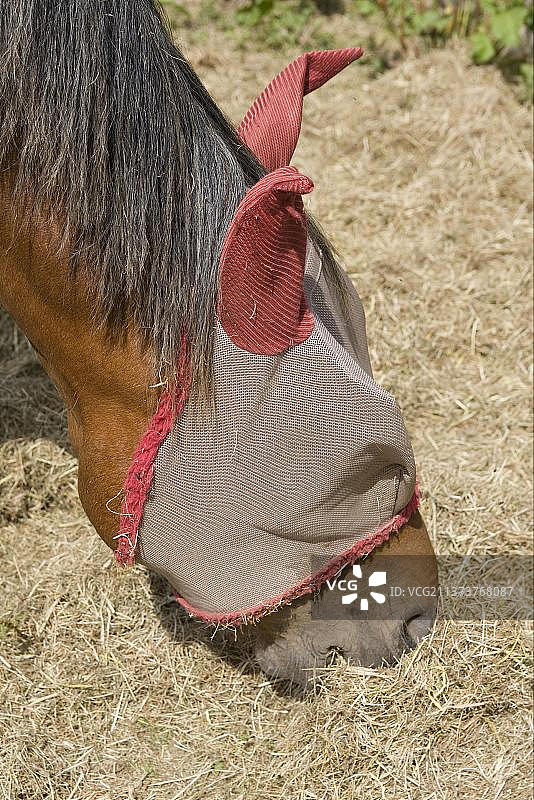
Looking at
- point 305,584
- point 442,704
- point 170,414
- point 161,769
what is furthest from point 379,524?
point 161,769

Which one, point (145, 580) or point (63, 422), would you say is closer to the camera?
point (145, 580)

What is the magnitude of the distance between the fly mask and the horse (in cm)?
4

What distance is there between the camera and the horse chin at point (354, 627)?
151 cm

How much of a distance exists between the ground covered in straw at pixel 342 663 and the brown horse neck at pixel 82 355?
0.61m

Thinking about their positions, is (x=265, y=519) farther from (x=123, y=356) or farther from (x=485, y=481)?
(x=485, y=481)

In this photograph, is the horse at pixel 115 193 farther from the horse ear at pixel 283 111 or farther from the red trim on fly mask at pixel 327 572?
the red trim on fly mask at pixel 327 572

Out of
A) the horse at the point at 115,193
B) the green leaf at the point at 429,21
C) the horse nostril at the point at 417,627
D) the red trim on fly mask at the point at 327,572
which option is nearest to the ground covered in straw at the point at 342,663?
the horse nostril at the point at 417,627

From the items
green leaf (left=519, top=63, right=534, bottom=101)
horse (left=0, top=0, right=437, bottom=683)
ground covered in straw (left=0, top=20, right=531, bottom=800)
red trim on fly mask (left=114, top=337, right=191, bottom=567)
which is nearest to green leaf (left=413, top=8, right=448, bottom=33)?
green leaf (left=519, top=63, right=534, bottom=101)

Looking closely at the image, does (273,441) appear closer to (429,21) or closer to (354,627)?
(354,627)

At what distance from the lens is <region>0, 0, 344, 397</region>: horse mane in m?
1.16

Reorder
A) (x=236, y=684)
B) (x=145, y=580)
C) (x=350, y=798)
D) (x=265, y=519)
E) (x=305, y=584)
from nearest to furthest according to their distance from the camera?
1. (x=265, y=519)
2. (x=305, y=584)
3. (x=350, y=798)
4. (x=236, y=684)
5. (x=145, y=580)

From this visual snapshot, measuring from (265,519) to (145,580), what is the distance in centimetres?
75

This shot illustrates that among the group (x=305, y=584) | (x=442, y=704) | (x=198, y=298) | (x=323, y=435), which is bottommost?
(x=442, y=704)

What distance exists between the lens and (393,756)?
5.59ft
